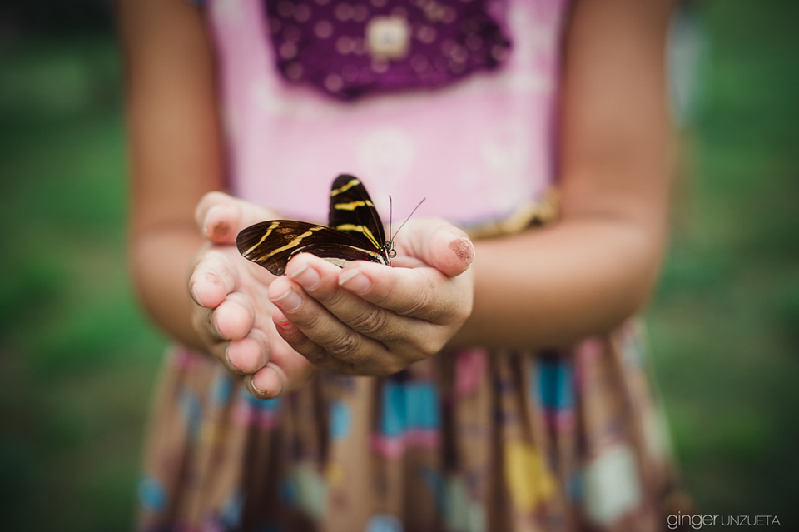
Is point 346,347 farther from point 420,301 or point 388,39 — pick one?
point 388,39

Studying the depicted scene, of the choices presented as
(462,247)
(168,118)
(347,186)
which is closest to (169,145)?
(168,118)

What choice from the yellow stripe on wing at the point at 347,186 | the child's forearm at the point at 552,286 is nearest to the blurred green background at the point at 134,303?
the child's forearm at the point at 552,286

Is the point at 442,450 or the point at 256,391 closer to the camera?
the point at 256,391

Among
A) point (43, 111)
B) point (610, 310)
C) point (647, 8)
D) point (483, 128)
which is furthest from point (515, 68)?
point (43, 111)

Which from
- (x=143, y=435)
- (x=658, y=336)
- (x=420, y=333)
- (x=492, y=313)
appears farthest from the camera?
(x=658, y=336)

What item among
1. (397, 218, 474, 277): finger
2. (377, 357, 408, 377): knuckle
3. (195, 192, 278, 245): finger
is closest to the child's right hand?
(195, 192, 278, 245): finger

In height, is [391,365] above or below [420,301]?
below

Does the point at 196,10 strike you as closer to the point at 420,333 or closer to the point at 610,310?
the point at 420,333
